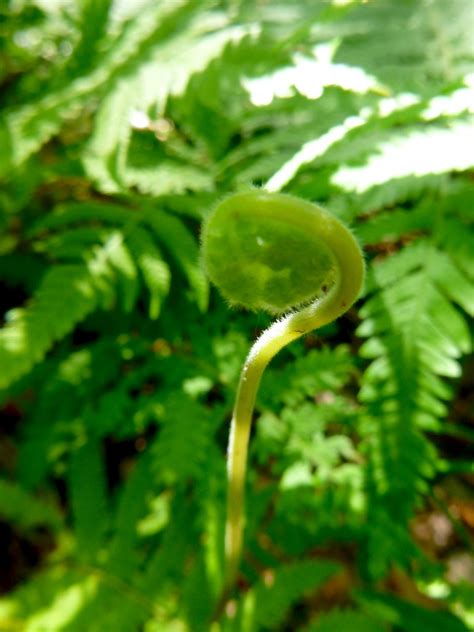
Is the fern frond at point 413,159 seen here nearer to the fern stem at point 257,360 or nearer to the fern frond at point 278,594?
the fern stem at point 257,360

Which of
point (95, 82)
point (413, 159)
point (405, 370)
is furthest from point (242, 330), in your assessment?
point (95, 82)

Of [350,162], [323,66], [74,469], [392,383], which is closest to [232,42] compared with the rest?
[323,66]

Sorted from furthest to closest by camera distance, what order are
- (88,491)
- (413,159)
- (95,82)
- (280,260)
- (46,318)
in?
(88,491)
(95,82)
(46,318)
(413,159)
(280,260)

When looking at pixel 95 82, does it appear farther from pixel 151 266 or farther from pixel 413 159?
pixel 413 159

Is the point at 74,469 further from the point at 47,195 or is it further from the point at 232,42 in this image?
the point at 232,42

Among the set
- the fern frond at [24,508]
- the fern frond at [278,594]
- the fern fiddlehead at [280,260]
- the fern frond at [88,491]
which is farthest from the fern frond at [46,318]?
the fern frond at [278,594]
